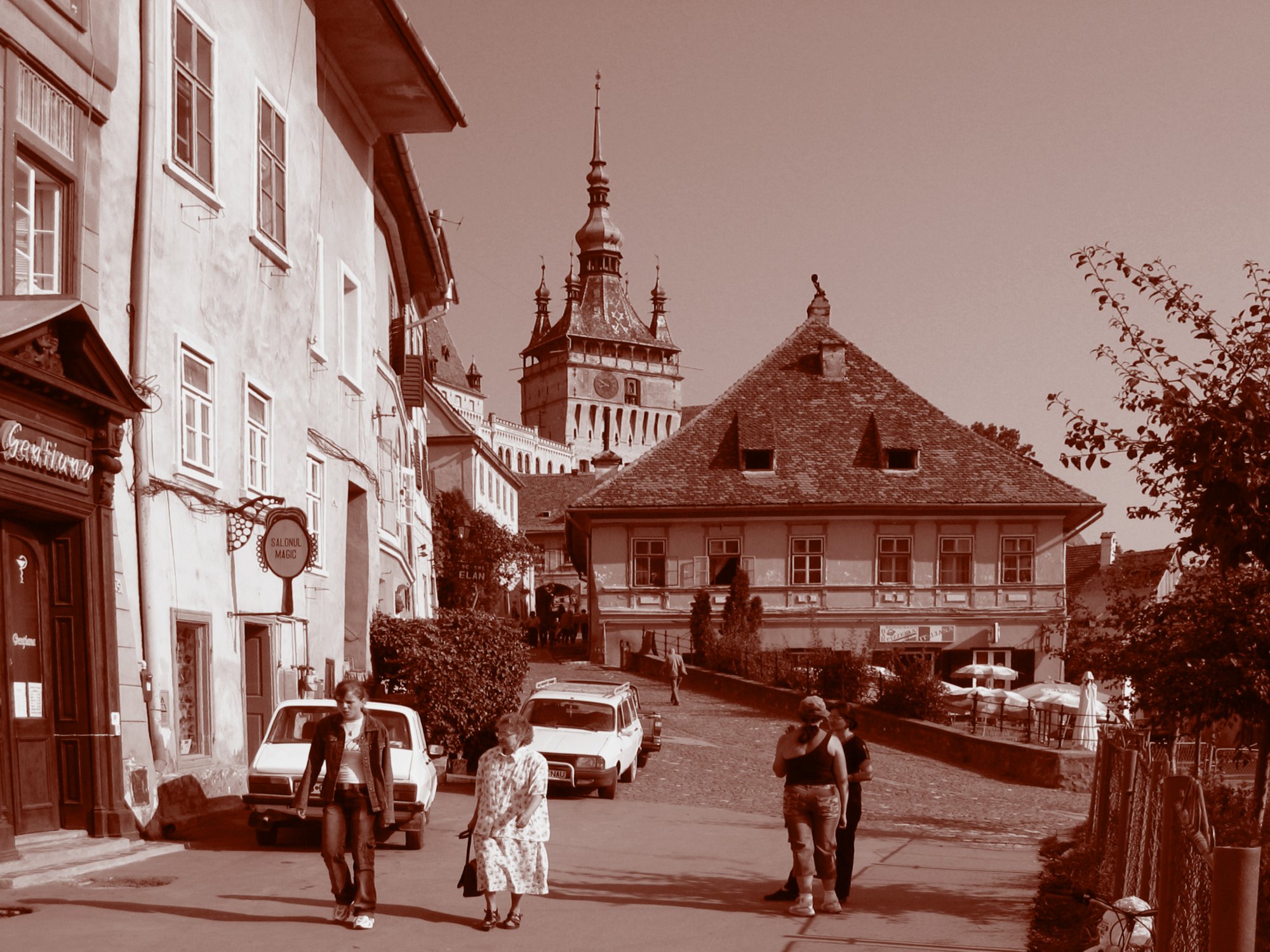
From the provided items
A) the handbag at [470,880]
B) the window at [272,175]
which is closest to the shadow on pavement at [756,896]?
the handbag at [470,880]

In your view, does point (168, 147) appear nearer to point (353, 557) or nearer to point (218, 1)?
point (218, 1)

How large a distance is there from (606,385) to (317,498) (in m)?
171

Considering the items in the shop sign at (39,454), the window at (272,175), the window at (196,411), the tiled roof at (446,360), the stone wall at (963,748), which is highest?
the tiled roof at (446,360)

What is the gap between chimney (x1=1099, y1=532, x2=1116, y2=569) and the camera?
231ft

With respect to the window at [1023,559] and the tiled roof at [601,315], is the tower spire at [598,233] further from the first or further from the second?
the window at [1023,559]

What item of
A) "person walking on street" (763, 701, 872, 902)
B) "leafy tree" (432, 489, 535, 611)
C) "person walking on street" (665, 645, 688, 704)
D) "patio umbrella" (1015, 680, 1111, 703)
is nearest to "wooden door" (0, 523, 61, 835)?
"person walking on street" (763, 701, 872, 902)

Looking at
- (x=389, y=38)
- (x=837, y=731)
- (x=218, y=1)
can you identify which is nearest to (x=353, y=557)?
(x=389, y=38)

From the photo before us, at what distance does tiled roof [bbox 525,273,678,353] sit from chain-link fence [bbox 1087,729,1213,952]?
176902mm

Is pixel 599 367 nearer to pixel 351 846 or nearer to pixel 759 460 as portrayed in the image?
pixel 759 460

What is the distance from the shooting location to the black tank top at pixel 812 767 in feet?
42.7

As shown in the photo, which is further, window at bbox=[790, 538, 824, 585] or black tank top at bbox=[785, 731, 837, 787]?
window at bbox=[790, 538, 824, 585]

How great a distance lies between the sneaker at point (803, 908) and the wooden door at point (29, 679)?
638cm

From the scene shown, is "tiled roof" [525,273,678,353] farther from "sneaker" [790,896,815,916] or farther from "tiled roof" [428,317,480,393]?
"sneaker" [790,896,815,916]

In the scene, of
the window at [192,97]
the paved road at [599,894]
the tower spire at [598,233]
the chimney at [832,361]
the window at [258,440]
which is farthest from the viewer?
the tower spire at [598,233]
